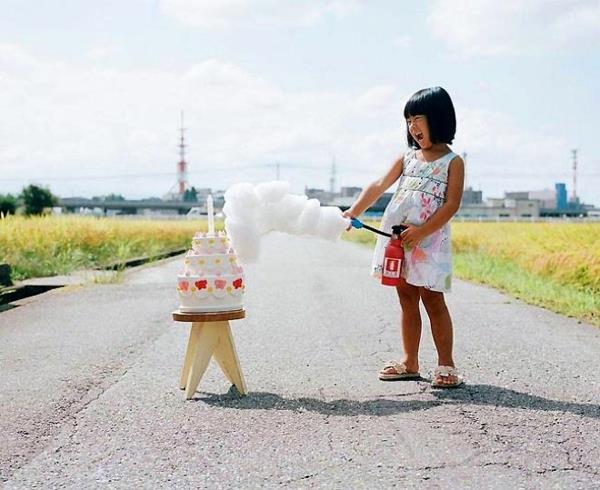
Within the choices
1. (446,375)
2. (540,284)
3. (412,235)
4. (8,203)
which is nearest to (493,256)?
(540,284)

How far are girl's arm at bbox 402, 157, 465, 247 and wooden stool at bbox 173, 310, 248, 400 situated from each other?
3.46 ft

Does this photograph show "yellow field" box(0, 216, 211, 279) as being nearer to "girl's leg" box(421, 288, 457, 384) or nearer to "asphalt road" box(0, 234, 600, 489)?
"asphalt road" box(0, 234, 600, 489)

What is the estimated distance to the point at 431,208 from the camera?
491 cm

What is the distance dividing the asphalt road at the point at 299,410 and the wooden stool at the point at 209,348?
0.10 metres

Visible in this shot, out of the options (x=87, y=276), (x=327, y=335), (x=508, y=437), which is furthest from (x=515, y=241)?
(x=508, y=437)

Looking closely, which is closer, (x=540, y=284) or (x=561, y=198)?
(x=540, y=284)

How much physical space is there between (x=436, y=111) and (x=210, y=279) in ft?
5.24

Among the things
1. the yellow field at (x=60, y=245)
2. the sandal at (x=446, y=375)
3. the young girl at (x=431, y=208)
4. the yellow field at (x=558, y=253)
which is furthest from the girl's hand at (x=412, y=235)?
the yellow field at (x=60, y=245)

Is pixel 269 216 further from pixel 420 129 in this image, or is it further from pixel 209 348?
pixel 420 129

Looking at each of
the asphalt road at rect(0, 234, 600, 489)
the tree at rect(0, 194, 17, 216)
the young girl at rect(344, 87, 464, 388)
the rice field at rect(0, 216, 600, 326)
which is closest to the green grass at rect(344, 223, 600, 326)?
the rice field at rect(0, 216, 600, 326)

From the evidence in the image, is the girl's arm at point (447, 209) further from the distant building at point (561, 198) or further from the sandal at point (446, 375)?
the distant building at point (561, 198)

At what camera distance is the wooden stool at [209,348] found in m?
4.64

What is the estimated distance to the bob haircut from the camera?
15.9ft

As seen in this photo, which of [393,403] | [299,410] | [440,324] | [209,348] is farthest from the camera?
[440,324]
